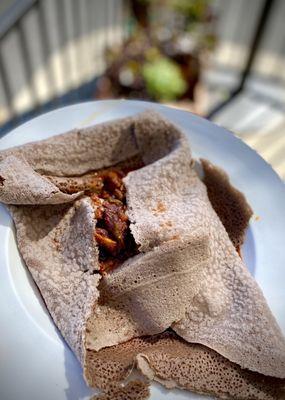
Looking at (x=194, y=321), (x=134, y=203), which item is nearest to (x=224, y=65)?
(x=134, y=203)

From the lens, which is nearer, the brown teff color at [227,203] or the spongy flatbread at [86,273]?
the spongy flatbread at [86,273]

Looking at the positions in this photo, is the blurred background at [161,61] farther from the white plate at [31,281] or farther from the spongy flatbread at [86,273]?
the spongy flatbread at [86,273]

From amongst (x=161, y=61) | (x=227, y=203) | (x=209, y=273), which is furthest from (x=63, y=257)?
(x=161, y=61)

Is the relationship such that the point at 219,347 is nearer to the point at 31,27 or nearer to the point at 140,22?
the point at 140,22

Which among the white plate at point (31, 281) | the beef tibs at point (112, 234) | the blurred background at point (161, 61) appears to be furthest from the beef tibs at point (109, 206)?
the blurred background at point (161, 61)

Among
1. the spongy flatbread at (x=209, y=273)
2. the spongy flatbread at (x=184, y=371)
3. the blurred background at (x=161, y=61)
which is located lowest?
the spongy flatbread at (x=184, y=371)

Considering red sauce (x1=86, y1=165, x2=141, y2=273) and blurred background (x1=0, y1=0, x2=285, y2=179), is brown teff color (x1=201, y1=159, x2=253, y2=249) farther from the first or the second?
blurred background (x1=0, y1=0, x2=285, y2=179)
